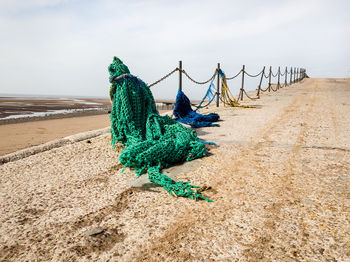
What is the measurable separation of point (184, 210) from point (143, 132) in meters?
1.85

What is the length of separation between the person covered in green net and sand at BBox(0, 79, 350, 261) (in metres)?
0.17

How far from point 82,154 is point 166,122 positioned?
1336 millimetres

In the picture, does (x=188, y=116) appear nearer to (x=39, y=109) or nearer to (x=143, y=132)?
(x=143, y=132)

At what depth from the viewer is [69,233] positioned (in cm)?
171

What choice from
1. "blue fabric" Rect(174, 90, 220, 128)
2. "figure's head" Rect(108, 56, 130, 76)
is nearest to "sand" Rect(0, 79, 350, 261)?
"figure's head" Rect(108, 56, 130, 76)

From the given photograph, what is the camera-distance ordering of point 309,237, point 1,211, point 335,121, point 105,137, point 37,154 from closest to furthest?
point 309,237, point 1,211, point 37,154, point 105,137, point 335,121

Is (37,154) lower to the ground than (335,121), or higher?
lower

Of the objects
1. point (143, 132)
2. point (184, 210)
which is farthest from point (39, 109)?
point (184, 210)

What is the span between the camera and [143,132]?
3590 mm

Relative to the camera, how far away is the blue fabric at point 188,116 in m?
5.40

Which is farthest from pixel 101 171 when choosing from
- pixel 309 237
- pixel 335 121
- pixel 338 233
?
pixel 335 121

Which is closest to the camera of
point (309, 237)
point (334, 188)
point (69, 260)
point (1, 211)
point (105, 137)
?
point (69, 260)

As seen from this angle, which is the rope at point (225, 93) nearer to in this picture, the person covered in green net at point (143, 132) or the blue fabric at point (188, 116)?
the blue fabric at point (188, 116)

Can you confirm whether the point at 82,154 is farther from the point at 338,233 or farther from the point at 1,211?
the point at 338,233
